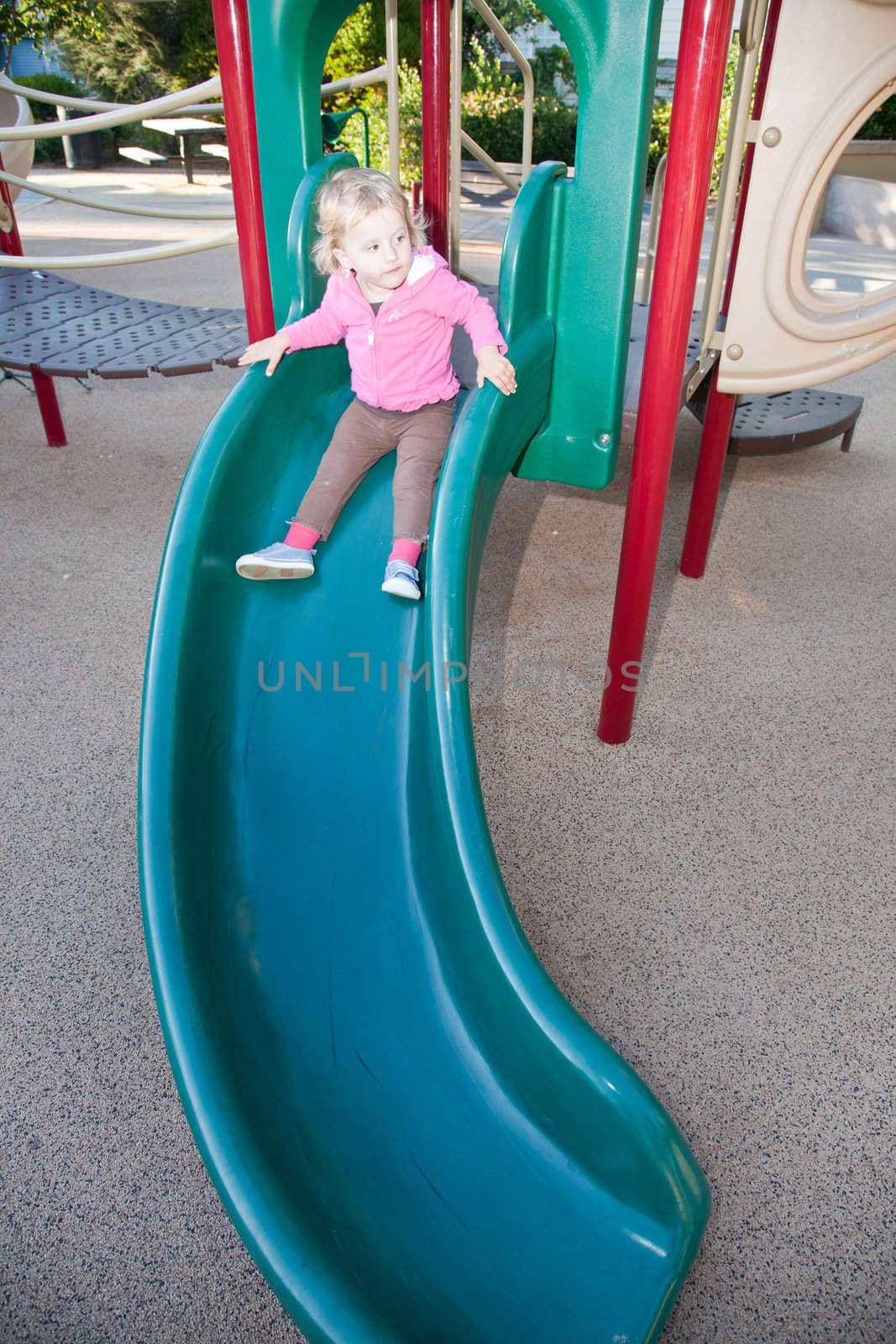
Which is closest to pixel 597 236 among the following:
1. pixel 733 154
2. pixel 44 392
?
pixel 733 154

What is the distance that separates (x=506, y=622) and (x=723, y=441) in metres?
0.74

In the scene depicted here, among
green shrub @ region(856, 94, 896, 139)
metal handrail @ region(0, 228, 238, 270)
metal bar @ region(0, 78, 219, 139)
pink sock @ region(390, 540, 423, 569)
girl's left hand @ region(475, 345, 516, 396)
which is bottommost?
pink sock @ region(390, 540, 423, 569)

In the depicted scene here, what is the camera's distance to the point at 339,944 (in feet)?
4.23

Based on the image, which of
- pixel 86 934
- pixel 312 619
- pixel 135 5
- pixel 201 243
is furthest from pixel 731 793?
pixel 135 5

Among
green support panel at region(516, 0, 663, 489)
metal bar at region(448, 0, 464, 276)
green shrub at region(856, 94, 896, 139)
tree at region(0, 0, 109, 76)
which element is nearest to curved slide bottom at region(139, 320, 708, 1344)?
green support panel at region(516, 0, 663, 489)

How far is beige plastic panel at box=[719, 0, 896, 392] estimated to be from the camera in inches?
64.8

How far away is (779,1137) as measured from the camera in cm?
127

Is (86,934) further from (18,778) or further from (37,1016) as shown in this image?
(18,778)

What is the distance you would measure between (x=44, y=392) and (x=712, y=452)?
247 cm

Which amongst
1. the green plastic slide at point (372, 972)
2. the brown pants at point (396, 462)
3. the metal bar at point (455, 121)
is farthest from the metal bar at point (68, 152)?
the green plastic slide at point (372, 972)

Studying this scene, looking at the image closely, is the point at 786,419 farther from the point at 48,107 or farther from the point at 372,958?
the point at 48,107

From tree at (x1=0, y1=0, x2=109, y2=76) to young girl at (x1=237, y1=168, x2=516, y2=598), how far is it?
41.3 feet

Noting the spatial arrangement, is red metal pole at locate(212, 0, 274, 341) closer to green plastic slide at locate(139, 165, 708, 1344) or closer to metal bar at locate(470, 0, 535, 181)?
green plastic slide at locate(139, 165, 708, 1344)

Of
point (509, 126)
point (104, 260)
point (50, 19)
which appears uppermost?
point (50, 19)
